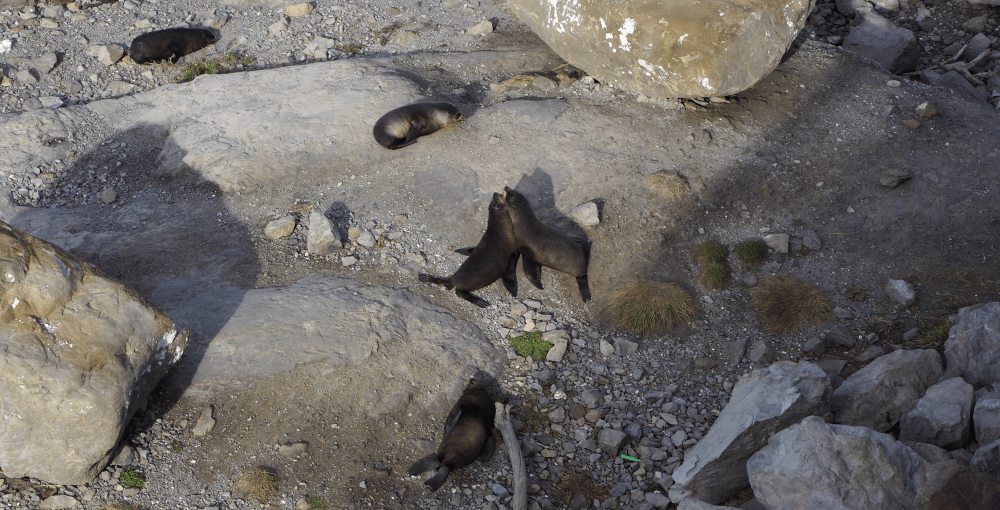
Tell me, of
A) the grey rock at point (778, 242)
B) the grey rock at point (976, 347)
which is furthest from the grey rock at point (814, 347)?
the grey rock at point (778, 242)

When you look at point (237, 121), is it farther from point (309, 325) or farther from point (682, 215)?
point (682, 215)

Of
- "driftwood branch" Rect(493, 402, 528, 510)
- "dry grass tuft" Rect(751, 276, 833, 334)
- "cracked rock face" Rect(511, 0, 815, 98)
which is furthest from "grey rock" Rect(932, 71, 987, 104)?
"driftwood branch" Rect(493, 402, 528, 510)

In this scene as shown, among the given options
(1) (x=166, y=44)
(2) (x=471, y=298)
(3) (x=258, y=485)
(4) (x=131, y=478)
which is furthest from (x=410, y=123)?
(1) (x=166, y=44)

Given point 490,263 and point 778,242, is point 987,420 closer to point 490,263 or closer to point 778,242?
point 778,242

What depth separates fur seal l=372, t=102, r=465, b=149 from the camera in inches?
329

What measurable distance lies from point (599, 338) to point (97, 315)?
4269 millimetres

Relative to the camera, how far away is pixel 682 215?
7.74 metres

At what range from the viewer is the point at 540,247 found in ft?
22.9

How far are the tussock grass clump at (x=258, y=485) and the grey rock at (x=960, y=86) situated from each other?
10193 mm

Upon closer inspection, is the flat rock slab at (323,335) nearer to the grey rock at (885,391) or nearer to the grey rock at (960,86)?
the grey rock at (885,391)

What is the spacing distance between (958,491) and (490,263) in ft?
13.7

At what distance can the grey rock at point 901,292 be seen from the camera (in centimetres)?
673

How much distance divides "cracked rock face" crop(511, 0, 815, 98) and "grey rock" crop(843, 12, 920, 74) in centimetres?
332

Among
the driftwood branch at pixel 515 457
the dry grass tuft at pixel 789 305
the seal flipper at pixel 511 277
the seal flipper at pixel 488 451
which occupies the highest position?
the dry grass tuft at pixel 789 305
